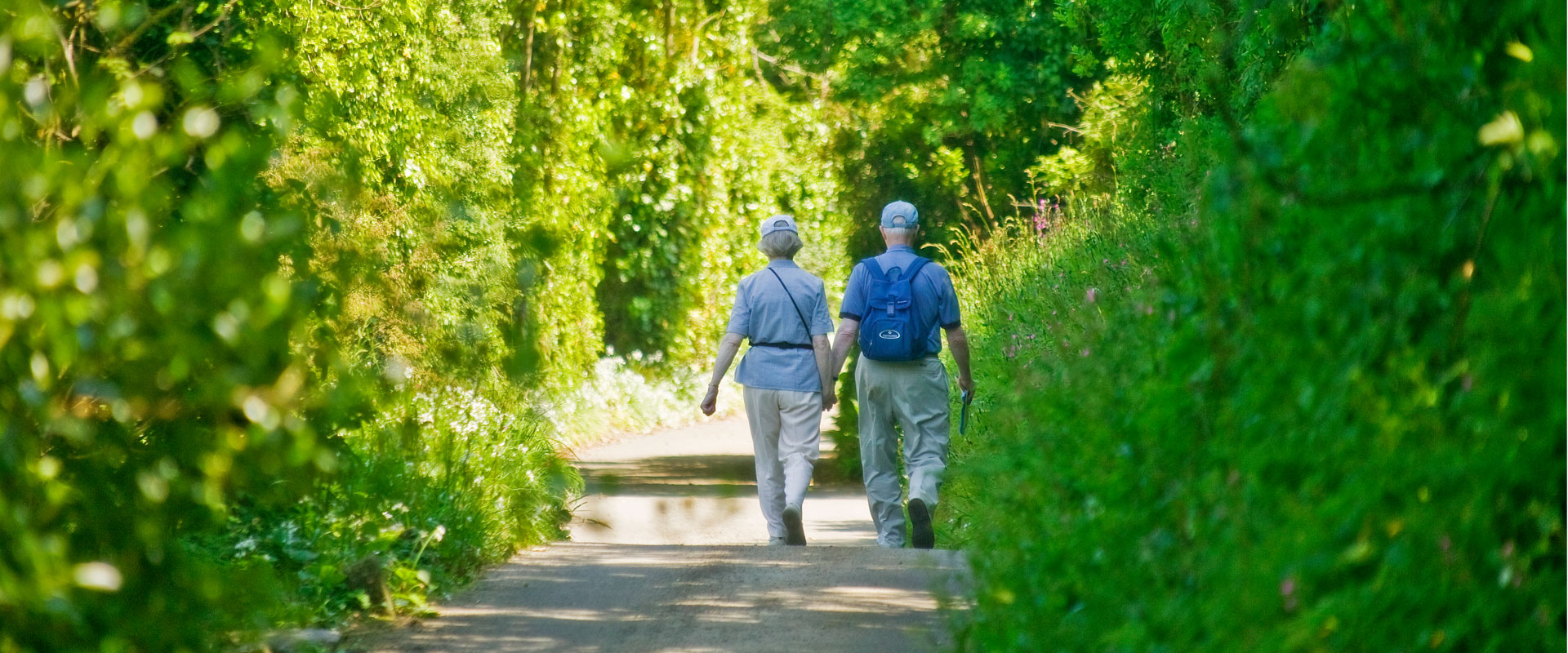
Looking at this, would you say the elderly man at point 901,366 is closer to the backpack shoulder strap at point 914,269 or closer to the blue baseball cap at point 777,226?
the backpack shoulder strap at point 914,269

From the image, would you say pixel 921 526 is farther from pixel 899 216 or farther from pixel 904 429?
pixel 899 216

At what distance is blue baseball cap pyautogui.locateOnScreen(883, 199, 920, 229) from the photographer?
8086mm

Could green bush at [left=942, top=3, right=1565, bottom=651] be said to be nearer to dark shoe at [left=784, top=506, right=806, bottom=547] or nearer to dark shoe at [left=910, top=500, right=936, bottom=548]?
dark shoe at [left=910, top=500, right=936, bottom=548]

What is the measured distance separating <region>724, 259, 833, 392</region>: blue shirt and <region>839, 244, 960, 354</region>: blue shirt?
165 millimetres

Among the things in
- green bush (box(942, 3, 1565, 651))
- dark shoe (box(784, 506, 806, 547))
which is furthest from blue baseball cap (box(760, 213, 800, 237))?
green bush (box(942, 3, 1565, 651))

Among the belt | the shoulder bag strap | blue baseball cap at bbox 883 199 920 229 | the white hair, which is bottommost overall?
the belt

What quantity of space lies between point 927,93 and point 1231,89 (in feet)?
37.9

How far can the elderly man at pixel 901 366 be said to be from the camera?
7.77 meters

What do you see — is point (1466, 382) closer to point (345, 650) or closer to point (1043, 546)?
point (1043, 546)

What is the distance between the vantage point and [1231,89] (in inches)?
296

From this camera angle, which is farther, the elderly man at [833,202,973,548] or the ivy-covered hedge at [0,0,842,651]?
the elderly man at [833,202,973,548]

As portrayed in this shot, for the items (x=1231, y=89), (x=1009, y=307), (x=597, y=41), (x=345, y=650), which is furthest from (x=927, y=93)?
(x=345, y=650)

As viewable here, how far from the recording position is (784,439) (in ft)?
26.5

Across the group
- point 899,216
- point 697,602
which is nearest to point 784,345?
point 899,216
